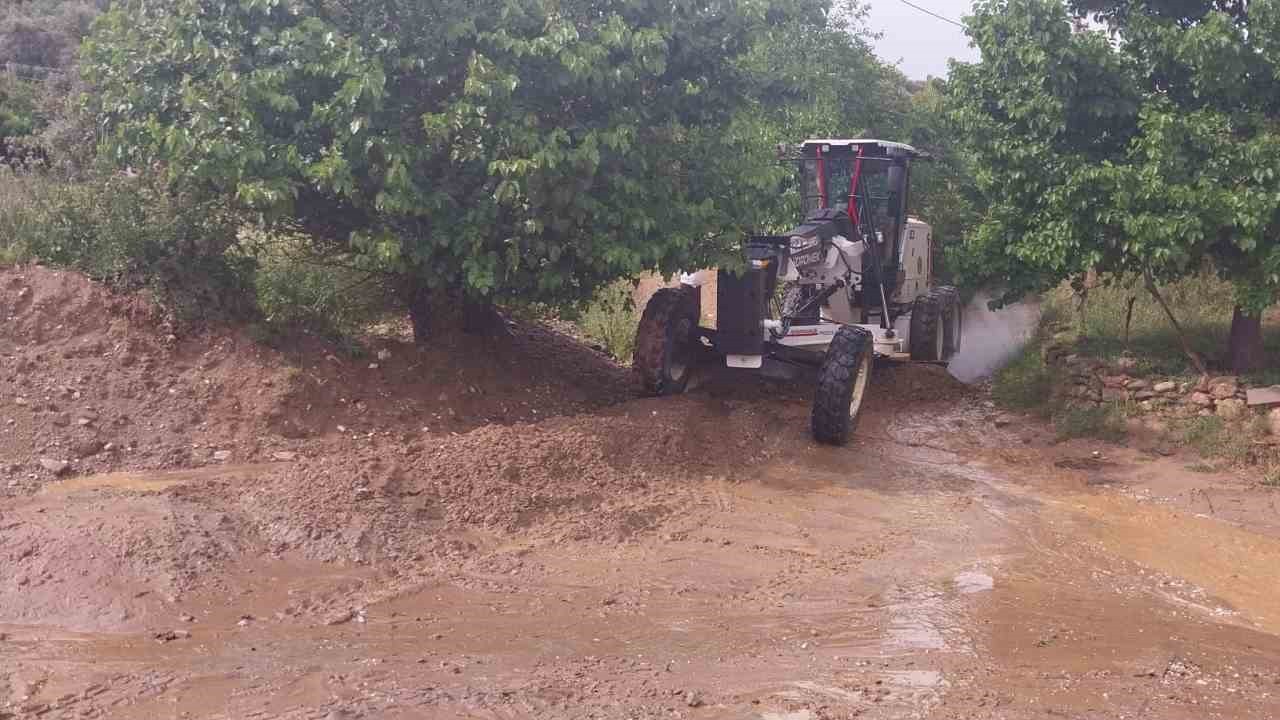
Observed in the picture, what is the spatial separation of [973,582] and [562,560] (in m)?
2.64

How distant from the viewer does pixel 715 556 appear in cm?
739

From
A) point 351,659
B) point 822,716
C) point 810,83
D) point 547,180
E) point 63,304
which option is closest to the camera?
point 822,716

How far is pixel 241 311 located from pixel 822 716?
6781 mm

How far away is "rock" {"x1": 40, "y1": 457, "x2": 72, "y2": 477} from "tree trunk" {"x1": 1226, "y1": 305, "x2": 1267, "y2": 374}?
10.8 meters

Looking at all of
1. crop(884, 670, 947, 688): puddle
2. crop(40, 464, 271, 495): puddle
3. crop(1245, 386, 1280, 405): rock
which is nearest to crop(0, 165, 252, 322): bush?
crop(40, 464, 271, 495): puddle

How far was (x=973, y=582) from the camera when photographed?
7.22 m

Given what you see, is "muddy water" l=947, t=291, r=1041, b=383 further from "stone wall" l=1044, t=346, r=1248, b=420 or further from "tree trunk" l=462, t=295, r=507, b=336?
"tree trunk" l=462, t=295, r=507, b=336

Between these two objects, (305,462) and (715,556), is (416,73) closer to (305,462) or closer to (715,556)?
(305,462)

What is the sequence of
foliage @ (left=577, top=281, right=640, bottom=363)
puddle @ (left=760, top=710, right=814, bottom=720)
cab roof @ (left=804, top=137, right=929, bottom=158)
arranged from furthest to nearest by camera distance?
foliage @ (left=577, top=281, right=640, bottom=363) < cab roof @ (left=804, top=137, right=929, bottom=158) < puddle @ (left=760, top=710, right=814, bottom=720)

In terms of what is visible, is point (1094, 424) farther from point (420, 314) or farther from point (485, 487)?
point (420, 314)

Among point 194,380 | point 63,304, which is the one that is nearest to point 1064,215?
point 194,380

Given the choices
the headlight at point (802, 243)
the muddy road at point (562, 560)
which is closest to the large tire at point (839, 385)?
the muddy road at point (562, 560)

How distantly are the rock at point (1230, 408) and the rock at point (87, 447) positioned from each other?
996 cm

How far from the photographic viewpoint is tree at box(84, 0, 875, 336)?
873 cm
